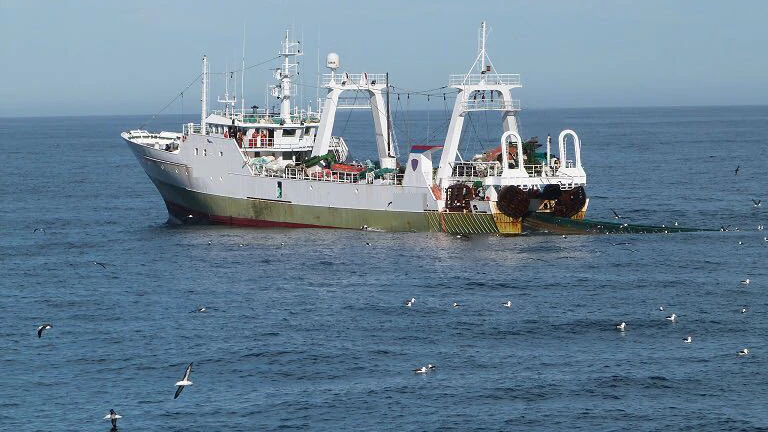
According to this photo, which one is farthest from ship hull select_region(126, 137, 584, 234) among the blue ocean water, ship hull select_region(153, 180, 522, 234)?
the blue ocean water

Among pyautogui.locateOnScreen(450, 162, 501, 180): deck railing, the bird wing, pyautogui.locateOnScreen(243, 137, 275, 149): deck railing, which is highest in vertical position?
pyautogui.locateOnScreen(243, 137, 275, 149): deck railing

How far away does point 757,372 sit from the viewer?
144ft

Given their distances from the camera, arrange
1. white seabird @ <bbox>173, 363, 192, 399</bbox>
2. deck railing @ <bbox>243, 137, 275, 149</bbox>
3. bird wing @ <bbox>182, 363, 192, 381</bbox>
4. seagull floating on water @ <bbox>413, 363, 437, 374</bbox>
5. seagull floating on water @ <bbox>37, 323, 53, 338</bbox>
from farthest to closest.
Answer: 1. deck railing @ <bbox>243, 137, 275, 149</bbox>
2. seagull floating on water @ <bbox>37, 323, 53, 338</bbox>
3. seagull floating on water @ <bbox>413, 363, 437, 374</bbox>
4. bird wing @ <bbox>182, 363, 192, 381</bbox>
5. white seabird @ <bbox>173, 363, 192, 399</bbox>

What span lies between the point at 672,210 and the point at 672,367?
4368cm

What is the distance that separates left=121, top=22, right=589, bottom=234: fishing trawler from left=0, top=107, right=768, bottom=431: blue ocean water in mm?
1992

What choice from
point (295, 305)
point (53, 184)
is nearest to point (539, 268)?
point (295, 305)

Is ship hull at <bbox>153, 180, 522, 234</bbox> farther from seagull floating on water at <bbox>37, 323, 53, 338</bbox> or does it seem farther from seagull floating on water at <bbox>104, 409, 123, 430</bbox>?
seagull floating on water at <bbox>104, 409, 123, 430</bbox>

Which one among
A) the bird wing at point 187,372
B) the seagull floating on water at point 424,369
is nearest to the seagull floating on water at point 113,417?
the bird wing at point 187,372

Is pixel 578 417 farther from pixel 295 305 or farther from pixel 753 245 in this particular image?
pixel 753 245

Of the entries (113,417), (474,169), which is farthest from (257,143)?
(113,417)

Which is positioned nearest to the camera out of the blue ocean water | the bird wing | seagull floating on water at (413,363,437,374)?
the blue ocean water

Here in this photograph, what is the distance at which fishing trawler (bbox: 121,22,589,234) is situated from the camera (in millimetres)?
72375

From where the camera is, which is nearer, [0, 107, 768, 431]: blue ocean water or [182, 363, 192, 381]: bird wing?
[0, 107, 768, 431]: blue ocean water

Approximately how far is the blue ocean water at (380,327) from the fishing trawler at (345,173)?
1992mm
